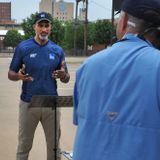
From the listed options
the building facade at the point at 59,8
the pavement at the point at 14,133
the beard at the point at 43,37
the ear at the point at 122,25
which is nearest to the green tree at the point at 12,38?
the building facade at the point at 59,8

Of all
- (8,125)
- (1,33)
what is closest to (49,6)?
(1,33)

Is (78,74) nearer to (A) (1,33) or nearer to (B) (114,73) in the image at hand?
(B) (114,73)

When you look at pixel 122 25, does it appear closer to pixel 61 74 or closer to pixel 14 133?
pixel 61 74

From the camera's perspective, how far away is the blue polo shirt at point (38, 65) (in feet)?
18.8

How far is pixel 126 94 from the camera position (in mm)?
2242

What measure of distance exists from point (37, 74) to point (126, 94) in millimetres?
3548

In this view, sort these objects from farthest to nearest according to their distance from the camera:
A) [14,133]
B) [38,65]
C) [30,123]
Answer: [14,133]
[30,123]
[38,65]

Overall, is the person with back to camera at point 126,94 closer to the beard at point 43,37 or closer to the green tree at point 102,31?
the beard at point 43,37

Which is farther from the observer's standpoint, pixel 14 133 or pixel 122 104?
pixel 14 133

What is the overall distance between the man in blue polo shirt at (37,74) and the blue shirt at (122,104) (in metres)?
3.36

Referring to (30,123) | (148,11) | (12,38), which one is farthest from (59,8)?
(148,11)

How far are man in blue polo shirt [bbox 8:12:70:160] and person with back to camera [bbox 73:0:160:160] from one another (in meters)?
3.33

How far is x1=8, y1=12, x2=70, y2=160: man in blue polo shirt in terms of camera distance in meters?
5.73

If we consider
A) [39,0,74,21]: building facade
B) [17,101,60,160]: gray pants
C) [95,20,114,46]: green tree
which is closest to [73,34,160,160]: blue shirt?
[17,101,60,160]: gray pants
